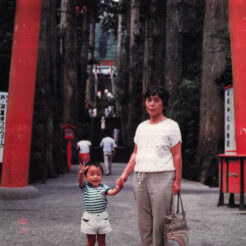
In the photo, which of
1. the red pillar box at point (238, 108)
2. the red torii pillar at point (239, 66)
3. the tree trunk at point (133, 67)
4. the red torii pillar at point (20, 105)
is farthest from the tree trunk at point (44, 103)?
the tree trunk at point (133, 67)

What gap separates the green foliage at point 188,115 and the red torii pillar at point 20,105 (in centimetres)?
815

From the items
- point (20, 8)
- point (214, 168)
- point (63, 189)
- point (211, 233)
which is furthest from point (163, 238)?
point (214, 168)

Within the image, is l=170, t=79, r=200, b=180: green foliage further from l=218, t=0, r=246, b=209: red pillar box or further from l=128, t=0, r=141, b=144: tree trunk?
l=128, t=0, r=141, b=144: tree trunk

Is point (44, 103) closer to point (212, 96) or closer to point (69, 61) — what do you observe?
point (212, 96)

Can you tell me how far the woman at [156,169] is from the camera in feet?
14.5

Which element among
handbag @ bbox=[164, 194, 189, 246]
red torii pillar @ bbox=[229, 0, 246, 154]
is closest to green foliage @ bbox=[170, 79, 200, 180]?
red torii pillar @ bbox=[229, 0, 246, 154]

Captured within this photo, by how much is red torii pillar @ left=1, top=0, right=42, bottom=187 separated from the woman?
562 cm

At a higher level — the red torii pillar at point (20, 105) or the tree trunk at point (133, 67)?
the tree trunk at point (133, 67)

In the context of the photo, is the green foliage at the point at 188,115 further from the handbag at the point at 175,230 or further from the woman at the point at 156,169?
the handbag at the point at 175,230

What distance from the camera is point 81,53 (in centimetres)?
2794

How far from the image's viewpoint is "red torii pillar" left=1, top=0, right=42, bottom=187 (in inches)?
383

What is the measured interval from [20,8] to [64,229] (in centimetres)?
543

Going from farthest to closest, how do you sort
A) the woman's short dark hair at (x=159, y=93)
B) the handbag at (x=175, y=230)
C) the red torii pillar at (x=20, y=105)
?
the red torii pillar at (x=20, y=105)
the woman's short dark hair at (x=159, y=93)
the handbag at (x=175, y=230)

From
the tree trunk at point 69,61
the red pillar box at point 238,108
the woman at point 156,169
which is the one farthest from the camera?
the tree trunk at point 69,61
